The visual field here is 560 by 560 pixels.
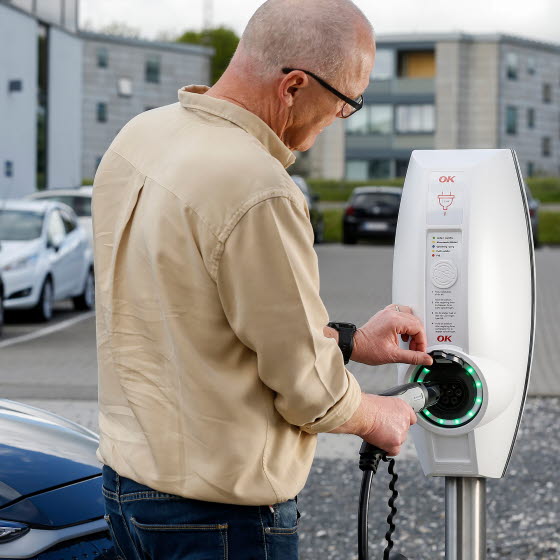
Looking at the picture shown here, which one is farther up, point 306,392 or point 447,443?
point 306,392

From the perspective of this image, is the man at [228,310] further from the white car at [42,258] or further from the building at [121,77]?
the building at [121,77]

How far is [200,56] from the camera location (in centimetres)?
6206

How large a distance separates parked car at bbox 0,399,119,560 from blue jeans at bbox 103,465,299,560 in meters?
0.65

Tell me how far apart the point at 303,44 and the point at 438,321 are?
630mm

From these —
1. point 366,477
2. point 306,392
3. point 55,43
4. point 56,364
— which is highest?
point 55,43

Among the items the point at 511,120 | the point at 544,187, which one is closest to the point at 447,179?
the point at 544,187

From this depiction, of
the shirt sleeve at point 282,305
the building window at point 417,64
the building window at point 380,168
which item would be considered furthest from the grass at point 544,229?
the building window at point 417,64

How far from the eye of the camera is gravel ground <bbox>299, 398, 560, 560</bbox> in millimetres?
5230

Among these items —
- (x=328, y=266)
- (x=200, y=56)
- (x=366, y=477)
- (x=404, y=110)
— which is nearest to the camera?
(x=366, y=477)

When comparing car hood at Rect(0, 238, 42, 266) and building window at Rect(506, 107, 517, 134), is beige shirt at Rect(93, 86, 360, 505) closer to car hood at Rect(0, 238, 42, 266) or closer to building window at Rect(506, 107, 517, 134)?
car hood at Rect(0, 238, 42, 266)

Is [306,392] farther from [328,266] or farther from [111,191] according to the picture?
[328,266]

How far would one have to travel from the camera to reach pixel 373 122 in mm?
68375

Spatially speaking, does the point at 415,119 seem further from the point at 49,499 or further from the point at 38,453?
the point at 49,499

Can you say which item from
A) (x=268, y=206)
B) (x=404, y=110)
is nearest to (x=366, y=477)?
(x=268, y=206)
